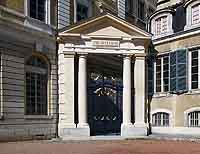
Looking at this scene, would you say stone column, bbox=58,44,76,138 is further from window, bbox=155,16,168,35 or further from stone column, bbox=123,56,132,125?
window, bbox=155,16,168,35

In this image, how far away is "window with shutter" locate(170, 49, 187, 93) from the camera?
21031 millimetres

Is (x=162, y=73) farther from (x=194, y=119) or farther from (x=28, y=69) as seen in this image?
(x=28, y=69)

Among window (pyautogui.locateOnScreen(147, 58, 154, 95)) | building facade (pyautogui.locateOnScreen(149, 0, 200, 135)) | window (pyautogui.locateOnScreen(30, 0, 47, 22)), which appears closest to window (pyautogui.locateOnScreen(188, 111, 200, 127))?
building facade (pyautogui.locateOnScreen(149, 0, 200, 135))

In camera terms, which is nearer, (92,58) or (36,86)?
(36,86)

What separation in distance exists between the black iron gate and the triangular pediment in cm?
366

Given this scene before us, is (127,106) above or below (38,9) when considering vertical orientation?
below

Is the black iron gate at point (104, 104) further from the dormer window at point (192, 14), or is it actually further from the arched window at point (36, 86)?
the dormer window at point (192, 14)

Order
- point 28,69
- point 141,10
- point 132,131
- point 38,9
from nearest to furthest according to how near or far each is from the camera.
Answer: point 28,69 → point 38,9 → point 132,131 → point 141,10

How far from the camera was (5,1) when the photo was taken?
17.3m

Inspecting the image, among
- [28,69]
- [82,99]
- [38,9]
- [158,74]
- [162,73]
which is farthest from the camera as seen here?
[158,74]

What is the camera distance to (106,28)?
67.8 feet

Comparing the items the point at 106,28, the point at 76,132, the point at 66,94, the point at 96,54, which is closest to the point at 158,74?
the point at 96,54

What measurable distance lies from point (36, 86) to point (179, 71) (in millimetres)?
7571

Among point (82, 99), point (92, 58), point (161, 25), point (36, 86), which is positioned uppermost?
point (161, 25)
